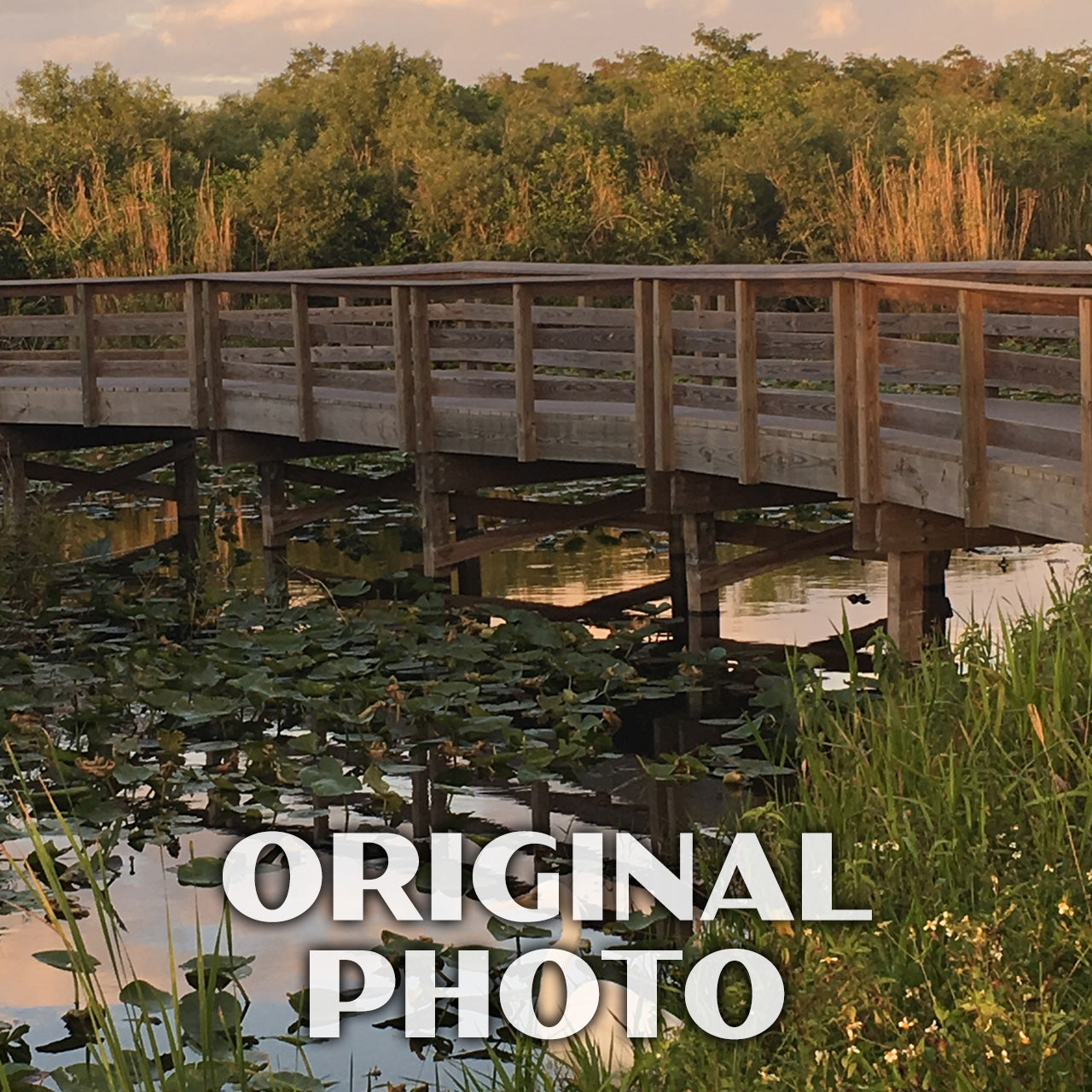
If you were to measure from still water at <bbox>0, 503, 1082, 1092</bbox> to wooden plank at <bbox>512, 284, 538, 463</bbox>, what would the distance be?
37.2 inches

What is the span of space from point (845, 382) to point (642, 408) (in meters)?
1.70

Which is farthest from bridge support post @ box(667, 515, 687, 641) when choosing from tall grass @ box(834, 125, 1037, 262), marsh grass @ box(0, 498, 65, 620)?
tall grass @ box(834, 125, 1037, 262)

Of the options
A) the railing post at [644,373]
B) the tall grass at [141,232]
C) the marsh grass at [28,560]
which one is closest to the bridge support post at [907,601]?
the railing post at [644,373]

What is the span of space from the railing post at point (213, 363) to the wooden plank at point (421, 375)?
1928mm

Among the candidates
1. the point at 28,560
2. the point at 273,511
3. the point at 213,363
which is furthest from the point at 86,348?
the point at 28,560

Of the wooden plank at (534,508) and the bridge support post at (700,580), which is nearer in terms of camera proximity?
the bridge support post at (700,580)

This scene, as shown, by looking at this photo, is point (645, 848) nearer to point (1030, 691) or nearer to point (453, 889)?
point (453, 889)

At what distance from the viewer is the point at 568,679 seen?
9016 millimetres

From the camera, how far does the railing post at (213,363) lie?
13.0 meters

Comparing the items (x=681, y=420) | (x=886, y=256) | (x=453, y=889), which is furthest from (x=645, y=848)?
(x=886, y=256)

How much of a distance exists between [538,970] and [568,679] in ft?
12.5

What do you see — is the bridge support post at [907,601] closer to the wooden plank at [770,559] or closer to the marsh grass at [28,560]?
the wooden plank at [770,559]

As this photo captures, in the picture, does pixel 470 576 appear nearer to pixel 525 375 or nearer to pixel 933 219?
pixel 525 375

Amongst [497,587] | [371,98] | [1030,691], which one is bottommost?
[497,587]
